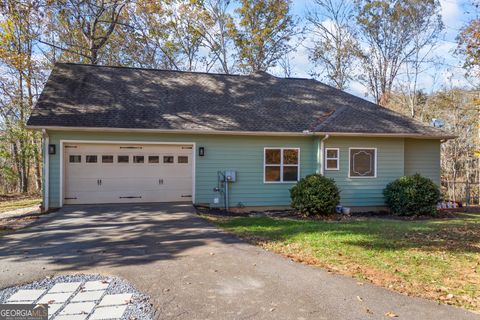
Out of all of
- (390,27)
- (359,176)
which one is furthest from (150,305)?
(390,27)

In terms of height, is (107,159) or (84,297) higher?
(107,159)

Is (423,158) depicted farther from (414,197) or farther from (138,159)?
(138,159)

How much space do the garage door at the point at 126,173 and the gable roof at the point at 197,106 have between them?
3.07 ft

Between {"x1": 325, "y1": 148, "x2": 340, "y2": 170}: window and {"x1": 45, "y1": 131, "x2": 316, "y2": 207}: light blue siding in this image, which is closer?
{"x1": 45, "y1": 131, "x2": 316, "y2": 207}: light blue siding

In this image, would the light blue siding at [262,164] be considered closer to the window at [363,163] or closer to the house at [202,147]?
the house at [202,147]

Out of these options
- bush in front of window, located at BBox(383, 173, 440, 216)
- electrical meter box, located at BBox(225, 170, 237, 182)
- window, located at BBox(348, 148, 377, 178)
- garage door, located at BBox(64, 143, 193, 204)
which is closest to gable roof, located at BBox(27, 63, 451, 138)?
window, located at BBox(348, 148, 377, 178)

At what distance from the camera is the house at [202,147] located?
35.9 ft

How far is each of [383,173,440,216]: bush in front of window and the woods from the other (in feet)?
32.6

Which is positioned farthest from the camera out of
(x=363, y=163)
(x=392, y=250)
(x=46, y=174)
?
(x=363, y=163)

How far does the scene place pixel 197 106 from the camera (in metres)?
12.7

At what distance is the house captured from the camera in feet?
35.9

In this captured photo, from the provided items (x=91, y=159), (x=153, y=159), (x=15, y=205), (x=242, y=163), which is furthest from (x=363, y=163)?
(x=15, y=205)

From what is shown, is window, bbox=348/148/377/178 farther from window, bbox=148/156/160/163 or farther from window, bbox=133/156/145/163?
window, bbox=133/156/145/163

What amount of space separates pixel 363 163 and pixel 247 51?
14.1 metres
